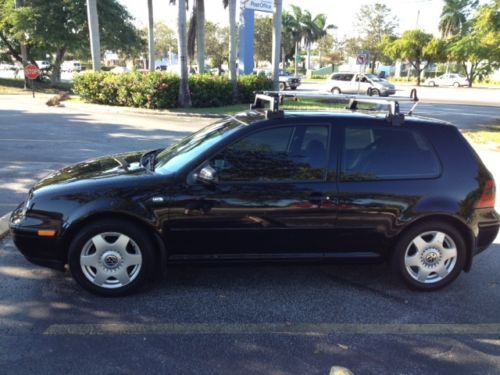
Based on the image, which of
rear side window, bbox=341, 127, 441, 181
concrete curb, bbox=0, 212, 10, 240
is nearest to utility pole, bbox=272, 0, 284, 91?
concrete curb, bbox=0, 212, 10, 240

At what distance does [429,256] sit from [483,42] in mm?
14704

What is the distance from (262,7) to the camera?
21797 mm

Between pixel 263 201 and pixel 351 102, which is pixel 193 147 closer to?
pixel 263 201

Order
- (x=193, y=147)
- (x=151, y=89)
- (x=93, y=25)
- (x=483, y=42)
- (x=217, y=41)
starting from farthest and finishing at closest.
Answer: (x=217, y=41) → (x=93, y=25) → (x=151, y=89) → (x=483, y=42) → (x=193, y=147)

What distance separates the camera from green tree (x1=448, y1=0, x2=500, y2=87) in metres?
15.3

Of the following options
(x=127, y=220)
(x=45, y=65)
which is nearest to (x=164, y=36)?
(x=45, y=65)

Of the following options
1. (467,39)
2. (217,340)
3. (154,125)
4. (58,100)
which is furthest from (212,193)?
(58,100)

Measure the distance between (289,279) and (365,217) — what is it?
3.08ft

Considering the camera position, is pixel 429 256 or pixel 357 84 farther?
pixel 357 84

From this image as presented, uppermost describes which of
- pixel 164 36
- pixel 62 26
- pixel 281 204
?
pixel 164 36

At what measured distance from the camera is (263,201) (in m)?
3.76

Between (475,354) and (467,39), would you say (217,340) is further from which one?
(467,39)

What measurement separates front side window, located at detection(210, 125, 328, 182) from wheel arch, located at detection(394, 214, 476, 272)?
905 millimetres

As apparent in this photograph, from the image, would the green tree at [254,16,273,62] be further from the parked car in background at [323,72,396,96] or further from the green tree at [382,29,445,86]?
the parked car in background at [323,72,396,96]
